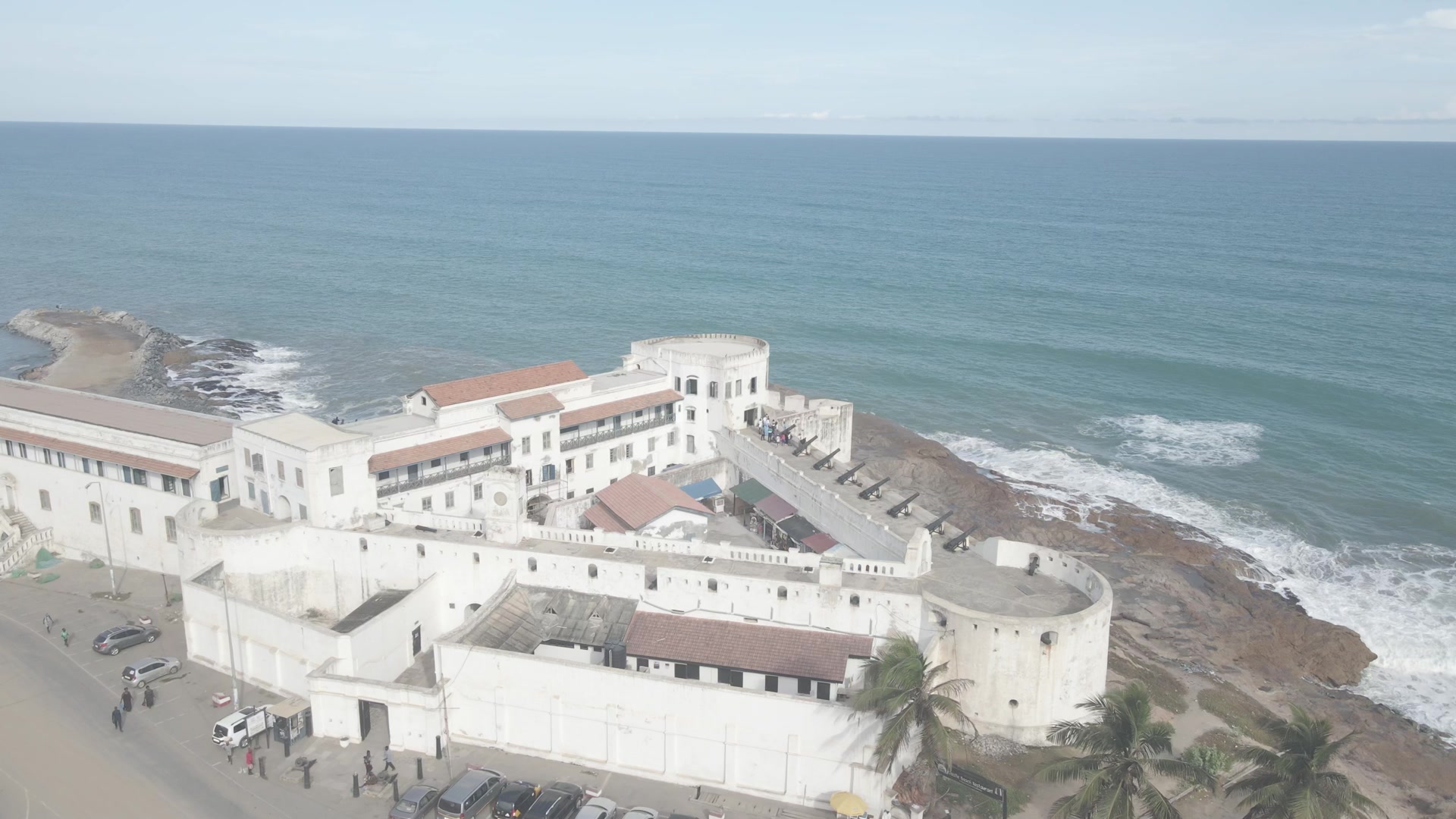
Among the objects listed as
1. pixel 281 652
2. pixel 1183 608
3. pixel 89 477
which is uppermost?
pixel 89 477

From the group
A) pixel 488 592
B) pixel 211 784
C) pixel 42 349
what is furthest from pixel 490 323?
pixel 211 784

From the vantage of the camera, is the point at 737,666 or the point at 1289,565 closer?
the point at 737,666

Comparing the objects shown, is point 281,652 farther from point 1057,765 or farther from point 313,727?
point 1057,765

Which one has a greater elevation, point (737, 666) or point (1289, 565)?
point (737, 666)

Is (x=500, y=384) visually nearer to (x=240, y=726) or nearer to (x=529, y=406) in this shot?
(x=529, y=406)

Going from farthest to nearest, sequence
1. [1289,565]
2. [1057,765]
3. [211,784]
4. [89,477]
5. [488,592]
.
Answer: [1289,565]
[89,477]
[488,592]
[211,784]
[1057,765]

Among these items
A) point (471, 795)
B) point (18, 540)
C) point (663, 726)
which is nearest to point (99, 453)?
point (18, 540)

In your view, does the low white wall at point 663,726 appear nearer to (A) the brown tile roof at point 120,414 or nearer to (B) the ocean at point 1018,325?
(A) the brown tile roof at point 120,414

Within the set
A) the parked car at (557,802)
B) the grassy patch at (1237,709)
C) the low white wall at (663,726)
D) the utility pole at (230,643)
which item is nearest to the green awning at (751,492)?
the low white wall at (663,726)
